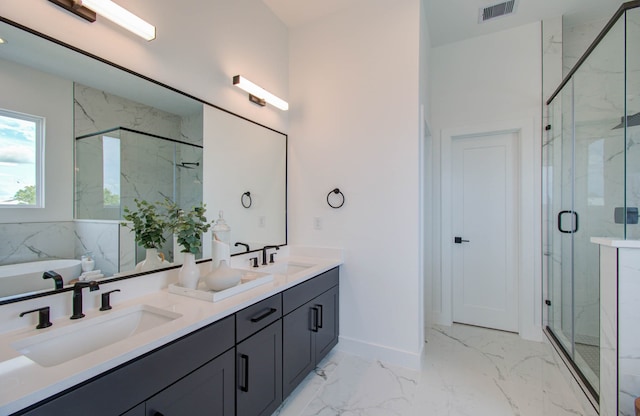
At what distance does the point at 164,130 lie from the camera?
1746 mm

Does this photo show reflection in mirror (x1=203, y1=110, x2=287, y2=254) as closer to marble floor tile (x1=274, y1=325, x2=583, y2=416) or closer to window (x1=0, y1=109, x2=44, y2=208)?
window (x1=0, y1=109, x2=44, y2=208)

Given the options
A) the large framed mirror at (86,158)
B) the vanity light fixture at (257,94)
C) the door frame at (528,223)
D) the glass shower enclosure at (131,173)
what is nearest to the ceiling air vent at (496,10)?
the door frame at (528,223)

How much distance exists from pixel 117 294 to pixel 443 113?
10.9ft

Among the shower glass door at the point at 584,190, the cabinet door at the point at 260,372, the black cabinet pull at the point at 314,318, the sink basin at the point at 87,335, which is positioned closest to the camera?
the sink basin at the point at 87,335

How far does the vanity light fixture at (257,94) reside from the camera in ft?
7.02

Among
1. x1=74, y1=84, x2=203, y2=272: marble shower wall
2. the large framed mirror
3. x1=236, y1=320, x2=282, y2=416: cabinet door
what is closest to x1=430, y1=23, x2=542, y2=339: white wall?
x1=236, y1=320, x2=282, y2=416: cabinet door

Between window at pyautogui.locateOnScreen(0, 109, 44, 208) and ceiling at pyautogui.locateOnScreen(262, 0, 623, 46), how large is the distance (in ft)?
6.81

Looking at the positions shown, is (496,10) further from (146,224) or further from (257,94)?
(146,224)

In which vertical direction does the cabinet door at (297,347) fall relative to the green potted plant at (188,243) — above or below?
below

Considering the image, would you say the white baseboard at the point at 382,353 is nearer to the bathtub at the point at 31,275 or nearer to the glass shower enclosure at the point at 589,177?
the glass shower enclosure at the point at 589,177

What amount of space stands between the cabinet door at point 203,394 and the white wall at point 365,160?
4.58 feet

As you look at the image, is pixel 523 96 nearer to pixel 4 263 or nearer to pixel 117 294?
pixel 117 294

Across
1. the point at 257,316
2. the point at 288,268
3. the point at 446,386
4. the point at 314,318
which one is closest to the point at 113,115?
the point at 257,316

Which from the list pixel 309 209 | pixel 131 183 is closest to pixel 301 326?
pixel 309 209
